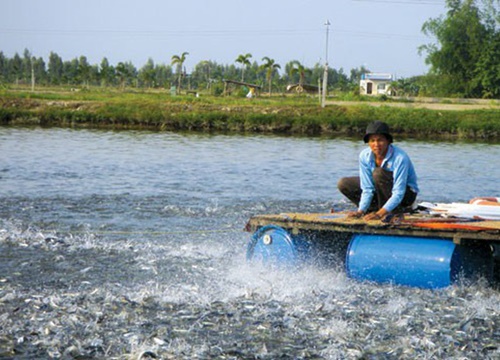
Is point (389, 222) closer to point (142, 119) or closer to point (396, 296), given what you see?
point (396, 296)

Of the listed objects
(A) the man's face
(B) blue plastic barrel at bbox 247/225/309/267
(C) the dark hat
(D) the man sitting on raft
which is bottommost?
(B) blue plastic barrel at bbox 247/225/309/267

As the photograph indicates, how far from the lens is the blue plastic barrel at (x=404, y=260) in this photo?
396 inches

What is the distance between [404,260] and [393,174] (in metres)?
1.35

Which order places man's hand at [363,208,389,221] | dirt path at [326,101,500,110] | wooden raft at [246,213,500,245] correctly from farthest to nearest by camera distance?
dirt path at [326,101,500,110], man's hand at [363,208,389,221], wooden raft at [246,213,500,245]

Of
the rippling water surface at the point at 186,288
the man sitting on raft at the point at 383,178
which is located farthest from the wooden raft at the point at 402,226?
the rippling water surface at the point at 186,288

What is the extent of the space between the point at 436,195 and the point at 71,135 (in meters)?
21.9

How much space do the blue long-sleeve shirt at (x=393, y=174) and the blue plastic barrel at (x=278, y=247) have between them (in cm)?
105

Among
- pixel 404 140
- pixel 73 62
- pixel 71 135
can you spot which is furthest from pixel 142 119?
pixel 73 62

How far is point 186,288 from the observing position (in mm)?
10758

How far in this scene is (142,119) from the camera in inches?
1848

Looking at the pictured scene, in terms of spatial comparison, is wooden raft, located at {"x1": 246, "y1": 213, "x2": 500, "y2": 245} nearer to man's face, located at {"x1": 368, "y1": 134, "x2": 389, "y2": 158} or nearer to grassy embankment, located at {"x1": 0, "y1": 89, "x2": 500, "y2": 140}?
man's face, located at {"x1": 368, "y1": 134, "x2": 389, "y2": 158}

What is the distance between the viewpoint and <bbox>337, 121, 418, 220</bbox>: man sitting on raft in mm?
10867

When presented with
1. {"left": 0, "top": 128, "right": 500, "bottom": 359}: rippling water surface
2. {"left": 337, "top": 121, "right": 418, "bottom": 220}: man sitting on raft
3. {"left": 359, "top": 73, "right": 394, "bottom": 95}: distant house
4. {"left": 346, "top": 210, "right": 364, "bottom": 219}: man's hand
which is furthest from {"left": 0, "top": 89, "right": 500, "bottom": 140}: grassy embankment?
{"left": 359, "top": 73, "right": 394, "bottom": 95}: distant house

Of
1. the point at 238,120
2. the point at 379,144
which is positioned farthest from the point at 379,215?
the point at 238,120
